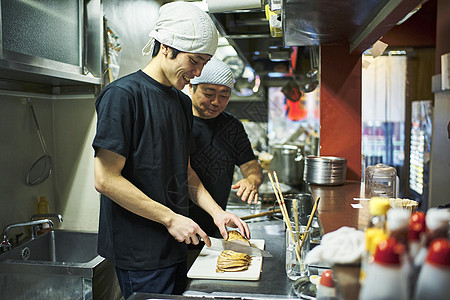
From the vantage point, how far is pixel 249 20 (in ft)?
8.68

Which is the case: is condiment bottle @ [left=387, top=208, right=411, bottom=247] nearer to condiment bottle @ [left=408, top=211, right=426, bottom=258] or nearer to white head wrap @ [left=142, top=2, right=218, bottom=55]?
condiment bottle @ [left=408, top=211, right=426, bottom=258]

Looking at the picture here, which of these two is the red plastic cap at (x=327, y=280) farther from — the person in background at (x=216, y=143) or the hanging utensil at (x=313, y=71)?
the hanging utensil at (x=313, y=71)

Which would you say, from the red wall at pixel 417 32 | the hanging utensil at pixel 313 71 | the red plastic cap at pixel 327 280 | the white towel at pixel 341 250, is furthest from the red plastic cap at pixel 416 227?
the red wall at pixel 417 32

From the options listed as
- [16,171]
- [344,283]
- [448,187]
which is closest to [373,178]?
[344,283]

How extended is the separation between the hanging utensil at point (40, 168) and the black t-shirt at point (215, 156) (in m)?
1.01

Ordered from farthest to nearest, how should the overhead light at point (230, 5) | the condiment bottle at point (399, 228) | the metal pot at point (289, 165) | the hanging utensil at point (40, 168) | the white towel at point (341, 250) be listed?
1. the metal pot at point (289, 165)
2. the hanging utensil at point (40, 168)
3. the overhead light at point (230, 5)
4. the white towel at point (341, 250)
5. the condiment bottle at point (399, 228)

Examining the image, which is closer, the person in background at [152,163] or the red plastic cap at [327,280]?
the red plastic cap at [327,280]

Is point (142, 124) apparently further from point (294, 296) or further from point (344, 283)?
point (344, 283)

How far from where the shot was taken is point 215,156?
2.44 metres

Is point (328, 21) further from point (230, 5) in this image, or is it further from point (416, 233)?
point (416, 233)

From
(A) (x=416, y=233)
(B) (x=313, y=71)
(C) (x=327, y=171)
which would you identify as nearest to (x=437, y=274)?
(A) (x=416, y=233)

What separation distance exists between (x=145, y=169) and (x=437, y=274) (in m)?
1.21

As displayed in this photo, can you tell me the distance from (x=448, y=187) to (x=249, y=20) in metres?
2.53

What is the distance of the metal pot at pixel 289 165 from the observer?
389 cm
